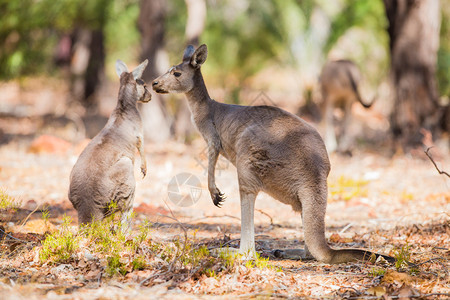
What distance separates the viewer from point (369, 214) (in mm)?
5906

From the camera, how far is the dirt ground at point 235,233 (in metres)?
3.17

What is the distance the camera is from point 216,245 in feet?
13.6

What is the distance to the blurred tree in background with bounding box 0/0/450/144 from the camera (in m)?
11.1

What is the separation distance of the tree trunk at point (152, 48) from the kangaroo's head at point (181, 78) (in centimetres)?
641

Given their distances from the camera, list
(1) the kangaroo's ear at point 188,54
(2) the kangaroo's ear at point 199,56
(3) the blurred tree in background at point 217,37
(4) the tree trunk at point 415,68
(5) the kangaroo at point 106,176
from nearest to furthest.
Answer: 1. (5) the kangaroo at point 106,176
2. (2) the kangaroo's ear at point 199,56
3. (1) the kangaroo's ear at point 188,54
4. (4) the tree trunk at point 415,68
5. (3) the blurred tree in background at point 217,37

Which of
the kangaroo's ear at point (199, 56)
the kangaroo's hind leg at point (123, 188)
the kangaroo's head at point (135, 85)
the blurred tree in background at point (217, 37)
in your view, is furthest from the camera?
the blurred tree in background at point (217, 37)

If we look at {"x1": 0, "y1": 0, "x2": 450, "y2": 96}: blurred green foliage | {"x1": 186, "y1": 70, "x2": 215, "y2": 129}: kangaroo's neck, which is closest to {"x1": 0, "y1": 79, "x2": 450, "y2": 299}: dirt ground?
{"x1": 186, "y1": 70, "x2": 215, "y2": 129}: kangaroo's neck

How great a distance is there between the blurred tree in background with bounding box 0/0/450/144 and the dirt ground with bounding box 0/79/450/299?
2520 millimetres

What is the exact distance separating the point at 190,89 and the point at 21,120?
10.4m

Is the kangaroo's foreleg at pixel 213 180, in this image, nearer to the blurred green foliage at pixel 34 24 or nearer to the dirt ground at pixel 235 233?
the dirt ground at pixel 235 233

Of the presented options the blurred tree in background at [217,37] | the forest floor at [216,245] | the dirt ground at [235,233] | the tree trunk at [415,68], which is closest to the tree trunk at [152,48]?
the blurred tree in background at [217,37]

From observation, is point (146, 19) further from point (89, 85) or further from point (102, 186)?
point (102, 186)

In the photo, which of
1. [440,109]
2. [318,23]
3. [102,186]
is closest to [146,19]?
[318,23]

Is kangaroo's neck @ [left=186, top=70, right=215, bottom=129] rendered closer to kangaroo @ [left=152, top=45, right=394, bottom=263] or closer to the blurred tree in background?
kangaroo @ [left=152, top=45, right=394, bottom=263]
